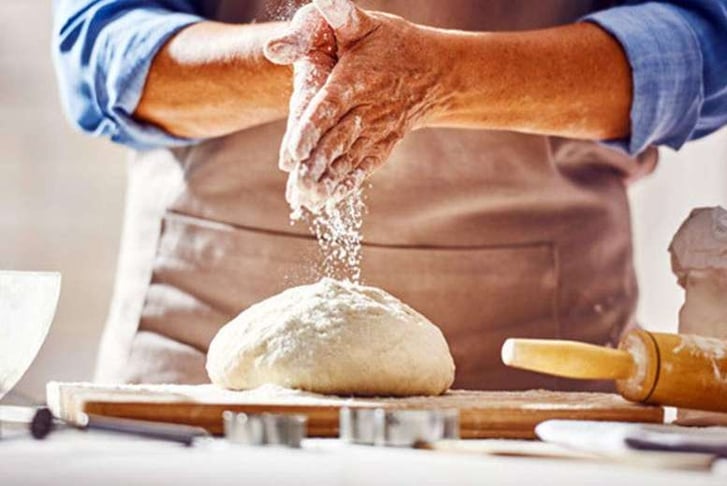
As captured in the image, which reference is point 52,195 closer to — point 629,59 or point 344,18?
point 629,59

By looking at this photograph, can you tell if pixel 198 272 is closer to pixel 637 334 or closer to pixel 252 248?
pixel 252 248

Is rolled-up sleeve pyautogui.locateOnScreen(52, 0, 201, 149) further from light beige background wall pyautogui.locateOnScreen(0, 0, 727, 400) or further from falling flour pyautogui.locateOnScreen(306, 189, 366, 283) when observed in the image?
light beige background wall pyautogui.locateOnScreen(0, 0, 727, 400)

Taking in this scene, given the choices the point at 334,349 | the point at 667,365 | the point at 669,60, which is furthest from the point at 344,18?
the point at 669,60

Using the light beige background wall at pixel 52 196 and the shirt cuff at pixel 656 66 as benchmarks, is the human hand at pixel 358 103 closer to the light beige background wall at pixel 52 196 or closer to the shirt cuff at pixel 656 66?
the shirt cuff at pixel 656 66

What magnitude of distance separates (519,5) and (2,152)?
1.88 meters

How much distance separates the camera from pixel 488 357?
6.05 ft

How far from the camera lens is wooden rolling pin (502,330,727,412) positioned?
4.08 feet

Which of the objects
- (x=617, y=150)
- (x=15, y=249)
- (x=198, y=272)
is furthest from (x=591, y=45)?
(x=15, y=249)

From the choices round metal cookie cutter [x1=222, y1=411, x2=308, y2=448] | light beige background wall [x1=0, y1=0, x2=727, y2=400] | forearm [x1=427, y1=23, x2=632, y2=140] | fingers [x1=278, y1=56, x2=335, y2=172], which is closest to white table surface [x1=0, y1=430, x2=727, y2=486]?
round metal cookie cutter [x1=222, y1=411, x2=308, y2=448]

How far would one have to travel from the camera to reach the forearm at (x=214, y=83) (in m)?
1.67

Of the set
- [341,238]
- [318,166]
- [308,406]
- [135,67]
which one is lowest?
[308,406]

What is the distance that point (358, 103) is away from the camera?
4.53ft

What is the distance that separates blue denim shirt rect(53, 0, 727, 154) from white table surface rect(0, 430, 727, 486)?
0.91 meters

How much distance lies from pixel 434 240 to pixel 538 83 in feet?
0.95
